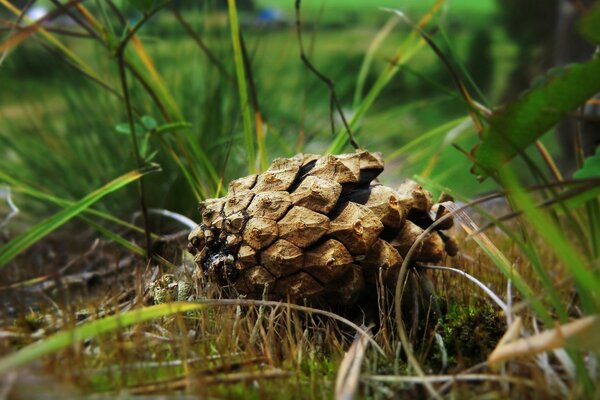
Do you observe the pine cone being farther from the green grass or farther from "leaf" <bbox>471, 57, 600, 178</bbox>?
"leaf" <bbox>471, 57, 600, 178</bbox>

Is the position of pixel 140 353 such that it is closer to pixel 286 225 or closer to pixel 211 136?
A: pixel 286 225

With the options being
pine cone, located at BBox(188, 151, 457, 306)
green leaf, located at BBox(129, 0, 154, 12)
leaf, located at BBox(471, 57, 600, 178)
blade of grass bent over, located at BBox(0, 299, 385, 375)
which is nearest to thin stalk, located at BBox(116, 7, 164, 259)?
green leaf, located at BBox(129, 0, 154, 12)

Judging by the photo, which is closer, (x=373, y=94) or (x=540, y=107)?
(x=540, y=107)

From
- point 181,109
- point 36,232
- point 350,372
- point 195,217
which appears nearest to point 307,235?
point 350,372

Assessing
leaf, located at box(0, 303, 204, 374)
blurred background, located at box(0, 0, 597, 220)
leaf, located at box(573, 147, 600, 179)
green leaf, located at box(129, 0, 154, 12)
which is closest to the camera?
leaf, located at box(0, 303, 204, 374)

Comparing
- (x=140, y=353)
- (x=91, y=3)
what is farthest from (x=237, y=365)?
(x=91, y=3)

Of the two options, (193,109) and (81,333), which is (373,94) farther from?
(81,333)
